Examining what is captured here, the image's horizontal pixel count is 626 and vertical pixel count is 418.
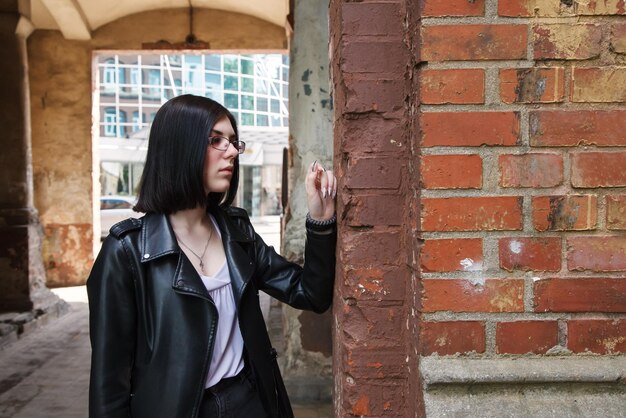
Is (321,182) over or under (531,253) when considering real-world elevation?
over

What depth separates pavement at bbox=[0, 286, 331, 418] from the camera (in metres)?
3.93

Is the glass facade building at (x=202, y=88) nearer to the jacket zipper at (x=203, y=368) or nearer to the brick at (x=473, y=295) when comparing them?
the jacket zipper at (x=203, y=368)

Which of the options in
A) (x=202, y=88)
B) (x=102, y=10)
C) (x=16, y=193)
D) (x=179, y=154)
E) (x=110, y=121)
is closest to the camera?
(x=179, y=154)

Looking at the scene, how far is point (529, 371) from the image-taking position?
1.26m

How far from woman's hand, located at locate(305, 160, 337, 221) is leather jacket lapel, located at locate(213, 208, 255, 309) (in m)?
0.30

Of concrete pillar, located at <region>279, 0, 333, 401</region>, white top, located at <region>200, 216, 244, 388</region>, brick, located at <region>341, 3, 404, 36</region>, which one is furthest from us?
concrete pillar, located at <region>279, 0, 333, 401</region>

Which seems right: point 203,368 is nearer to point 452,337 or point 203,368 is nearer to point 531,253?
point 452,337

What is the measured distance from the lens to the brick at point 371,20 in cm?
143

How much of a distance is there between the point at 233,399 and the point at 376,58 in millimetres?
1015

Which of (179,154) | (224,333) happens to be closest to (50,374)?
(224,333)

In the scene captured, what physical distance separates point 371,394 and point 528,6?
39.0 inches

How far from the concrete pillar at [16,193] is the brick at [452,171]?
256 inches

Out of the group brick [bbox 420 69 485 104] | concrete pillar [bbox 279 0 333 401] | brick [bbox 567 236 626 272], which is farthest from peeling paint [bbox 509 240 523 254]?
concrete pillar [bbox 279 0 333 401]

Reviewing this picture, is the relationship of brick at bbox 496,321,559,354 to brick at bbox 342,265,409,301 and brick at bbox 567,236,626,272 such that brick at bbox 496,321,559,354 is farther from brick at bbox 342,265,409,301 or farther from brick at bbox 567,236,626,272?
brick at bbox 342,265,409,301
